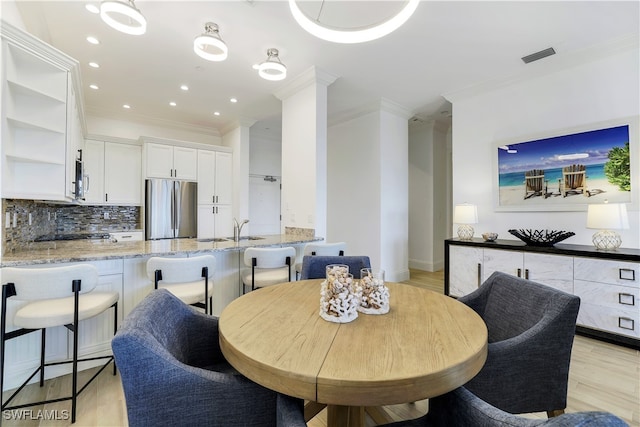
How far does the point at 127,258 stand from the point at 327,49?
2.84 metres

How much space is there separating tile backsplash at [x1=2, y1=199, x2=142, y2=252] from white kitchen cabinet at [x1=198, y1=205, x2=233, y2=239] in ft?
3.62

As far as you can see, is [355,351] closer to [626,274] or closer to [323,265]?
[323,265]

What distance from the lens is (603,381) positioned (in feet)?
6.66

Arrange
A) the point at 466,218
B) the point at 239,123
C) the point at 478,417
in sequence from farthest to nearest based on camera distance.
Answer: the point at 239,123 → the point at 466,218 → the point at 478,417

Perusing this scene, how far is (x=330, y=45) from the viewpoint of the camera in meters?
3.01

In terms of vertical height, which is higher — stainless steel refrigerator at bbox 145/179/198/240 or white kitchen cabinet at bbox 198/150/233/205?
white kitchen cabinet at bbox 198/150/233/205

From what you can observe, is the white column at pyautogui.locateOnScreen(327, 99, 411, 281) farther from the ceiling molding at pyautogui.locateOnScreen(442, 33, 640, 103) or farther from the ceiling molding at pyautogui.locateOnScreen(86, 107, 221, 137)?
the ceiling molding at pyautogui.locateOnScreen(86, 107, 221, 137)

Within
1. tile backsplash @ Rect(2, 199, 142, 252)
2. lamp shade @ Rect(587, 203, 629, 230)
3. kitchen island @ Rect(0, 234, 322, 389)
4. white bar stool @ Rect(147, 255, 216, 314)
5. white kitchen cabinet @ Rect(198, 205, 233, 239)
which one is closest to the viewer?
kitchen island @ Rect(0, 234, 322, 389)

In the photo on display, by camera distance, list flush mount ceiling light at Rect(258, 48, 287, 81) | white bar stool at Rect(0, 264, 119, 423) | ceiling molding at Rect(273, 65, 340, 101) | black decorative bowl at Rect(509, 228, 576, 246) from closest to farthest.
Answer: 1. white bar stool at Rect(0, 264, 119, 423)
2. flush mount ceiling light at Rect(258, 48, 287, 81)
3. black decorative bowl at Rect(509, 228, 576, 246)
4. ceiling molding at Rect(273, 65, 340, 101)

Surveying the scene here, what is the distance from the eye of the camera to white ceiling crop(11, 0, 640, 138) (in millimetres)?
2480

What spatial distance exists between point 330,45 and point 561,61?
8.79 ft

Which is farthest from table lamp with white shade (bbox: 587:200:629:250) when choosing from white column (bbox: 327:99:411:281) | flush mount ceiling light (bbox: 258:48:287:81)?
flush mount ceiling light (bbox: 258:48:287:81)

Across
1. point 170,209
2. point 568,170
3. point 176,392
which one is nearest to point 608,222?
point 568,170

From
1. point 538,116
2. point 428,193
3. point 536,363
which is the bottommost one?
point 536,363
